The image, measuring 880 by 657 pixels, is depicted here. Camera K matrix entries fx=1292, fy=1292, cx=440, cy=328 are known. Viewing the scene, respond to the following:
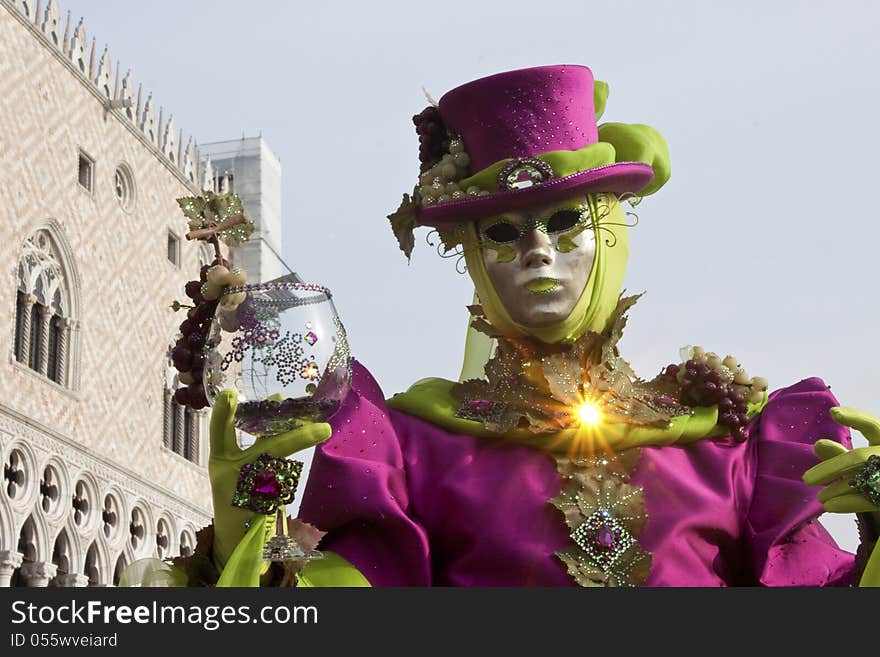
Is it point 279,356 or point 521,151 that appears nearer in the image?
point 279,356

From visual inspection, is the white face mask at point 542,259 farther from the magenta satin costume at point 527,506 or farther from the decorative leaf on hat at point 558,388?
the magenta satin costume at point 527,506

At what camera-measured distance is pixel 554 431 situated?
2062 mm

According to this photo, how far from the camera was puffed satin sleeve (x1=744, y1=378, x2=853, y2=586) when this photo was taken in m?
1.97

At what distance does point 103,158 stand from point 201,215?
9976 mm

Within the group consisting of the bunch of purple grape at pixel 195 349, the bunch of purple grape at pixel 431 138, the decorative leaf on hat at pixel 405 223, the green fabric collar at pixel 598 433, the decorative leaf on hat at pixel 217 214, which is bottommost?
the green fabric collar at pixel 598 433

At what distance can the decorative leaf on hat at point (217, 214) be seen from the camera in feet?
6.22

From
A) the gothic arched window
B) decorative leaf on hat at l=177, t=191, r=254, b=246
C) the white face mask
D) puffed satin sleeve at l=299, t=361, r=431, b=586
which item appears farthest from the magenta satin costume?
the gothic arched window

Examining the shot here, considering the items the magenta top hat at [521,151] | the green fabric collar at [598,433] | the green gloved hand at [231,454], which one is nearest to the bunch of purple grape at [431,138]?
the magenta top hat at [521,151]

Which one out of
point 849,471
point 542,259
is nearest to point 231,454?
point 542,259

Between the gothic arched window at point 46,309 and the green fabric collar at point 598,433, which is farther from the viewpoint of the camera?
the gothic arched window at point 46,309

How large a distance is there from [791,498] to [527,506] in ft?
1.36

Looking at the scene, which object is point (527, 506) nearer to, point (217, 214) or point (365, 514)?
point (365, 514)

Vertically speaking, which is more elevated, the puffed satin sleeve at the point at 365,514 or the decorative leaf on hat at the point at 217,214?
the decorative leaf on hat at the point at 217,214

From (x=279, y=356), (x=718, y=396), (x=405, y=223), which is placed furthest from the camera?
(x=405, y=223)
